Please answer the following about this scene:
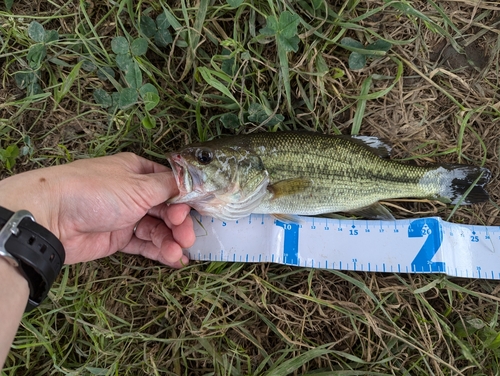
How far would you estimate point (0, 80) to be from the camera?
11.6 ft

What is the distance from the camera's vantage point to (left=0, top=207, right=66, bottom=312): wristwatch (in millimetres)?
2131

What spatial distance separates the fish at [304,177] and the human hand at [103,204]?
0.22 meters

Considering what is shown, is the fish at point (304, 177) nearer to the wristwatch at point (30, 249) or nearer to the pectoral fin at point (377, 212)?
the pectoral fin at point (377, 212)

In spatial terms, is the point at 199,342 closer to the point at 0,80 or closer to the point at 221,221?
the point at 221,221

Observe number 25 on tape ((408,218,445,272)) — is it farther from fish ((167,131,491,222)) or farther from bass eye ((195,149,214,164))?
bass eye ((195,149,214,164))

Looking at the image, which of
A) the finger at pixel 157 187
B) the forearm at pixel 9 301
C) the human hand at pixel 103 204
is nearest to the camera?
the forearm at pixel 9 301

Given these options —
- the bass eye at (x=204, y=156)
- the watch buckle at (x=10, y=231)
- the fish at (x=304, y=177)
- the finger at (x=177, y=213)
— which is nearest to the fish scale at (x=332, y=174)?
the fish at (x=304, y=177)

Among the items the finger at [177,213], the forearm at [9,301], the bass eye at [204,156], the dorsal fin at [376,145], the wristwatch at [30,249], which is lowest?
the forearm at [9,301]

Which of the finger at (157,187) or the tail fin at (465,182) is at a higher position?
the tail fin at (465,182)

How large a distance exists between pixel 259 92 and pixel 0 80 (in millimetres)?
2433

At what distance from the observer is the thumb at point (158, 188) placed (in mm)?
2699

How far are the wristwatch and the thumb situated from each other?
0.66 metres

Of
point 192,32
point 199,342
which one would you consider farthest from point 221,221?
point 192,32

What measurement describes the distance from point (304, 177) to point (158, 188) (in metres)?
1.14
